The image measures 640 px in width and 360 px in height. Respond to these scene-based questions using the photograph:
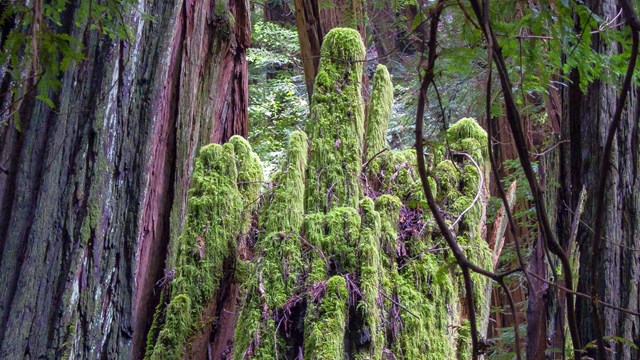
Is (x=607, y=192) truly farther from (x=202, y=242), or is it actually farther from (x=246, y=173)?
(x=246, y=173)

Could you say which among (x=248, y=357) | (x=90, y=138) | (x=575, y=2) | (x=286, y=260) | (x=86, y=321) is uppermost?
(x=575, y=2)

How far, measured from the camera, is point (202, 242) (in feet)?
15.3

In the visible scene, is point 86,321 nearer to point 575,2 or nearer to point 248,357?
point 248,357

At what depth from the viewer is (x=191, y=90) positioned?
5.10 meters

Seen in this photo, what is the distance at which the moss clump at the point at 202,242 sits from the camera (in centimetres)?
447

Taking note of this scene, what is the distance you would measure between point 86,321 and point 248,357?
1292 millimetres

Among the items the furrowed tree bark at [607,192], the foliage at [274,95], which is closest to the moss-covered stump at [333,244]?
the furrowed tree bark at [607,192]

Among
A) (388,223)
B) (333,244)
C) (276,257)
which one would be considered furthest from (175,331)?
(388,223)

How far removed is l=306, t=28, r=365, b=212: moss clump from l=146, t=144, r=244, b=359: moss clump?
612 mm

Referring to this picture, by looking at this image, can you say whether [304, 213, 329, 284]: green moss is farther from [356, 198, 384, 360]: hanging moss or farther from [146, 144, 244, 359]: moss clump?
[146, 144, 244, 359]: moss clump

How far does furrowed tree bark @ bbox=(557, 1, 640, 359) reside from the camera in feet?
8.27

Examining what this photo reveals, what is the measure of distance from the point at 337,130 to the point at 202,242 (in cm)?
126

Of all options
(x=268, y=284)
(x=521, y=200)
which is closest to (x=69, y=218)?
(x=268, y=284)

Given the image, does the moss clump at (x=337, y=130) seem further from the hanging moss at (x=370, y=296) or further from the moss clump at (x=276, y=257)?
the hanging moss at (x=370, y=296)
